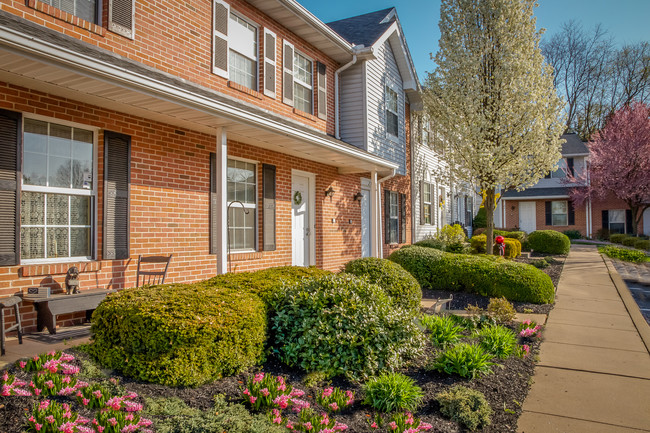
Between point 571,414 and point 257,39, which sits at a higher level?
point 257,39

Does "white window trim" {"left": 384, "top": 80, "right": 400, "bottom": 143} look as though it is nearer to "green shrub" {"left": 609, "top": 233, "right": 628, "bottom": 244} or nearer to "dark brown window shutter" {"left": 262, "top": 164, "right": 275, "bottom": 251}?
"dark brown window shutter" {"left": 262, "top": 164, "right": 275, "bottom": 251}

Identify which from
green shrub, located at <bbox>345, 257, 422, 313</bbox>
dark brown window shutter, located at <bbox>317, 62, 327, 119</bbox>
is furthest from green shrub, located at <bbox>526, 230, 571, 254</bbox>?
green shrub, located at <bbox>345, 257, 422, 313</bbox>

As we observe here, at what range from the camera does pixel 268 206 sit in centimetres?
887

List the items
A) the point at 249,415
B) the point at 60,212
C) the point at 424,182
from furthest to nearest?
the point at 424,182
the point at 60,212
the point at 249,415

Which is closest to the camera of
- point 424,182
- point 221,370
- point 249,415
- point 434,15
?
point 249,415

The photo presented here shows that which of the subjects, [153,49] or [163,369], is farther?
[153,49]

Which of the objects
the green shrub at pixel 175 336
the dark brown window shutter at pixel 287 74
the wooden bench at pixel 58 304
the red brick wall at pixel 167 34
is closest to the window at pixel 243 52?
the red brick wall at pixel 167 34

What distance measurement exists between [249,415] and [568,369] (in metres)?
3.40

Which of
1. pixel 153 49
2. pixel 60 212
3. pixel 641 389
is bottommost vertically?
pixel 641 389

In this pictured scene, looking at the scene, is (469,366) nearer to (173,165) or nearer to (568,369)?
(568,369)

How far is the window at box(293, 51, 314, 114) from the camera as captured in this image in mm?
10242

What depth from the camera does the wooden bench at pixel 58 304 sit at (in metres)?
4.91

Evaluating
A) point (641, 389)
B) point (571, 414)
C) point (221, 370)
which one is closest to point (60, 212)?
point (221, 370)

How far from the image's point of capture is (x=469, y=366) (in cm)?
411
